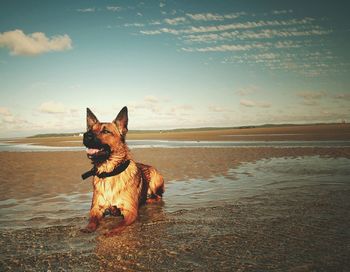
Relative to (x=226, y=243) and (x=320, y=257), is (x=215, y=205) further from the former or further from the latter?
(x=320, y=257)

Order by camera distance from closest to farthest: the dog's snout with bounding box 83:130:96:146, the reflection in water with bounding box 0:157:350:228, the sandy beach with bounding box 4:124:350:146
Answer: the dog's snout with bounding box 83:130:96:146, the reflection in water with bounding box 0:157:350:228, the sandy beach with bounding box 4:124:350:146

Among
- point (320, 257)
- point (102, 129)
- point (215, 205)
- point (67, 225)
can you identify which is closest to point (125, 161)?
point (102, 129)

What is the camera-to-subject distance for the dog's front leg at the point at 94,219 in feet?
18.3

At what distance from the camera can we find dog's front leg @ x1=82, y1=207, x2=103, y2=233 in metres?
5.57

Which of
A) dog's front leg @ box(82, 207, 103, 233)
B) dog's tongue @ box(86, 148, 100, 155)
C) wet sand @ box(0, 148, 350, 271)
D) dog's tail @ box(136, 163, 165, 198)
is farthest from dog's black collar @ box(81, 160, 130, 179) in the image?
dog's tail @ box(136, 163, 165, 198)

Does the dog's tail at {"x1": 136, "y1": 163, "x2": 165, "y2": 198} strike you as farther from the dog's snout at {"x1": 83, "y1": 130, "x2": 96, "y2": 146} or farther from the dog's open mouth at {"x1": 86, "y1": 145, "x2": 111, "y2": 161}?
the dog's snout at {"x1": 83, "y1": 130, "x2": 96, "y2": 146}

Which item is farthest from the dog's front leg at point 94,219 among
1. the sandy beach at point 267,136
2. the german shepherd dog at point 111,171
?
the sandy beach at point 267,136

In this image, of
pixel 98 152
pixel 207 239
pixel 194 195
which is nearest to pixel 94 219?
pixel 98 152

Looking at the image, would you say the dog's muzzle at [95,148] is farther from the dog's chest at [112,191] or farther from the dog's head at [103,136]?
the dog's chest at [112,191]

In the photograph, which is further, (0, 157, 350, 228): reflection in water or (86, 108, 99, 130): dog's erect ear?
(0, 157, 350, 228): reflection in water

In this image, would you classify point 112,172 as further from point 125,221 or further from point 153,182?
point 153,182

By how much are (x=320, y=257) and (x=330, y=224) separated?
5.44 ft

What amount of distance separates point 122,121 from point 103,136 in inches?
23.3

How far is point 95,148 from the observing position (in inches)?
239
